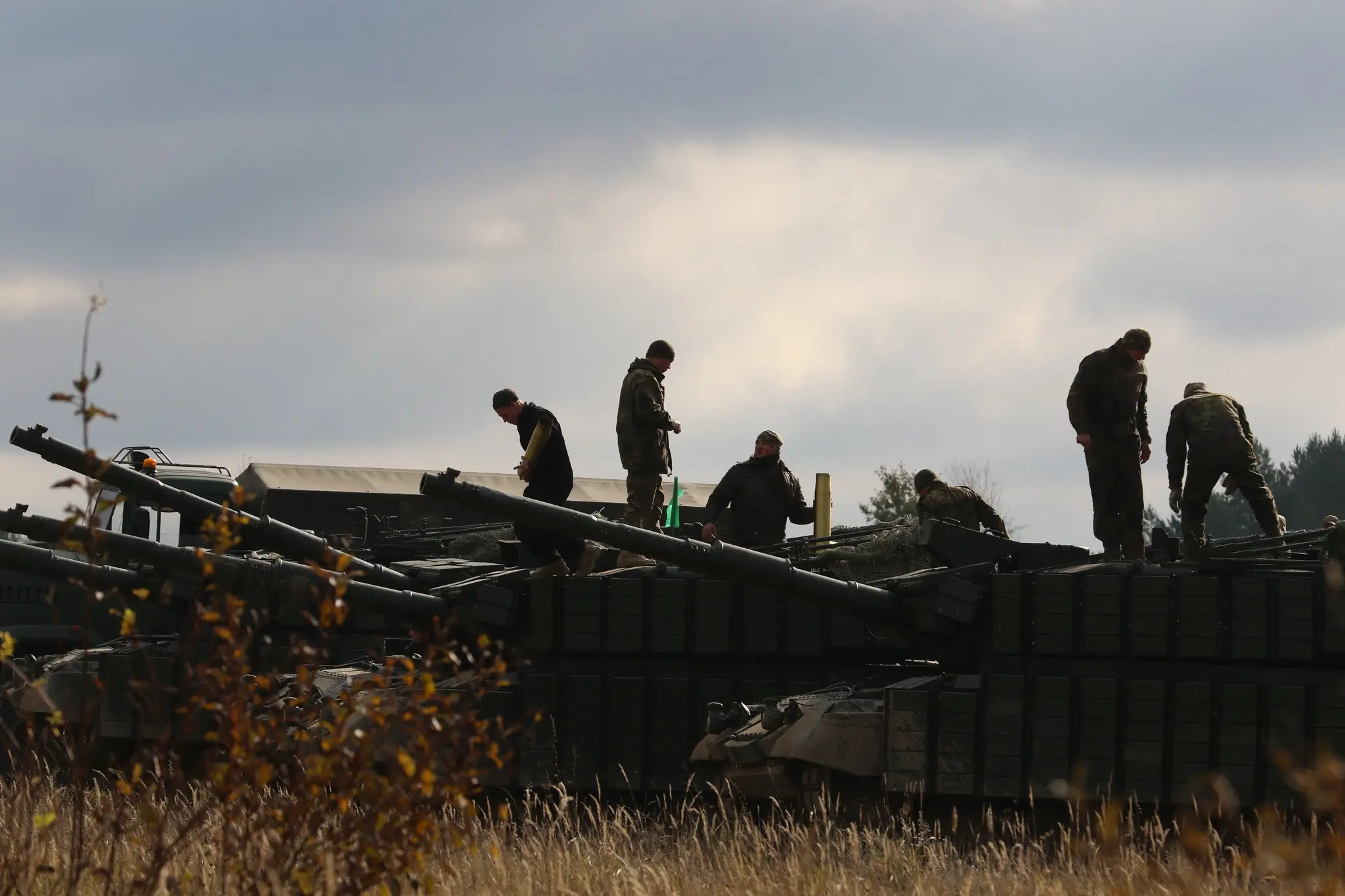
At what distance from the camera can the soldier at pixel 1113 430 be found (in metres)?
11.5

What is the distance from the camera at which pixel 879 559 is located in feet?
40.4

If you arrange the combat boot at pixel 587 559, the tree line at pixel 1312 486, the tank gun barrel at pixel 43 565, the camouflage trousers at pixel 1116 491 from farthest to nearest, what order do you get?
the tree line at pixel 1312 486
the tank gun barrel at pixel 43 565
the combat boot at pixel 587 559
the camouflage trousers at pixel 1116 491

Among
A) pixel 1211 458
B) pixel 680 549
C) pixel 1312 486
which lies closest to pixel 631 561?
pixel 680 549

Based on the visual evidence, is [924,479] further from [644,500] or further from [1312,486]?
[1312,486]

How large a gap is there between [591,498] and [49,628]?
12.2m

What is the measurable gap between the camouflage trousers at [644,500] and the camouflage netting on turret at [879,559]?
4.33ft

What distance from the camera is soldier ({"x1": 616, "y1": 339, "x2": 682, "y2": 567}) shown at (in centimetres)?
1280

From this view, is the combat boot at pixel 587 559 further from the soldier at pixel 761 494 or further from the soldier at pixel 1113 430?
the soldier at pixel 1113 430

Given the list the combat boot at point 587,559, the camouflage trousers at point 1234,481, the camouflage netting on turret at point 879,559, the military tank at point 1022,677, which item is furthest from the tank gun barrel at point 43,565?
the camouflage trousers at point 1234,481

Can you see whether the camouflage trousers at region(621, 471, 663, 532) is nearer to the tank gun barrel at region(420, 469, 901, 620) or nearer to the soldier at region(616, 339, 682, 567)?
the soldier at region(616, 339, 682, 567)

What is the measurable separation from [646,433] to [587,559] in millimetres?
1177

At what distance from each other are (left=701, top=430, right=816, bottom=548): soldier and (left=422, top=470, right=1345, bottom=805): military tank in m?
2.94

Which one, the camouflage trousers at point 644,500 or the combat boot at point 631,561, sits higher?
the camouflage trousers at point 644,500

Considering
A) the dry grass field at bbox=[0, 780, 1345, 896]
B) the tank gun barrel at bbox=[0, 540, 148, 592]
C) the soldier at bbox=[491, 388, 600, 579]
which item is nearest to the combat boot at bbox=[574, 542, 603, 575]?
the soldier at bbox=[491, 388, 600, 579]
